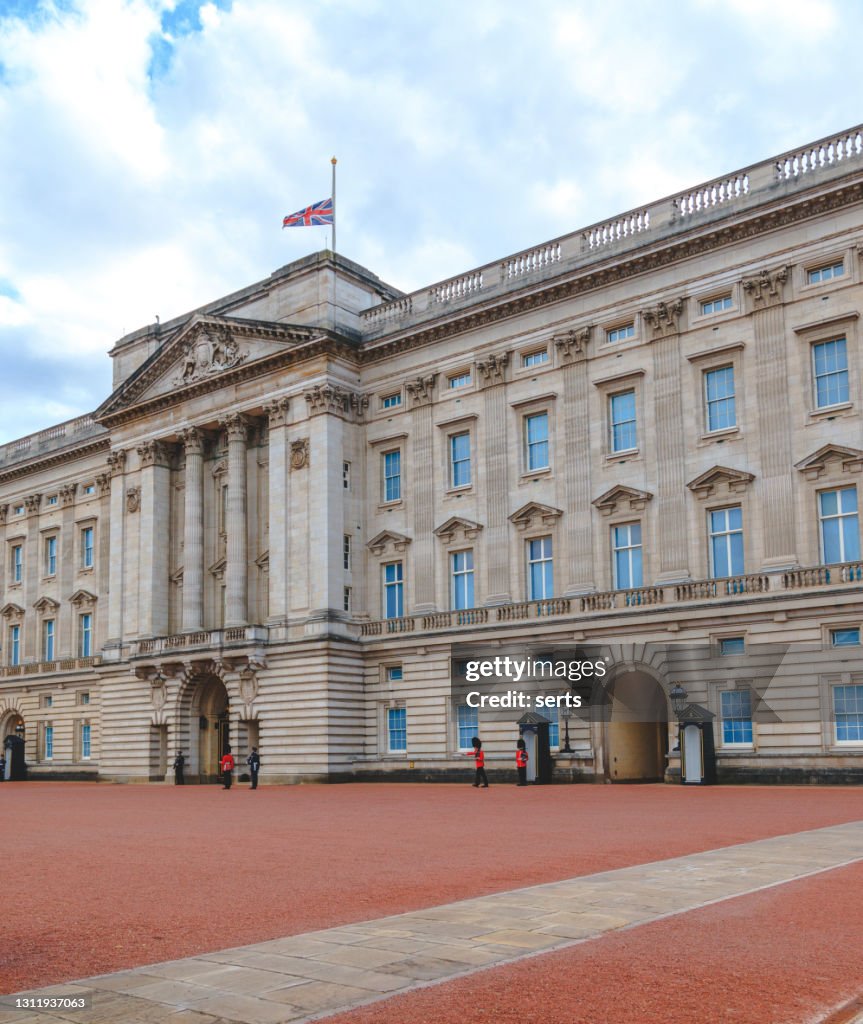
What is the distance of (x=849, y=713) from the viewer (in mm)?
37938

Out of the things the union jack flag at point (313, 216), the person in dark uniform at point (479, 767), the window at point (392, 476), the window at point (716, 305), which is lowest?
the person in dark uniform at point (479, 767)

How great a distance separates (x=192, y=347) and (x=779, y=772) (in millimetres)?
37037

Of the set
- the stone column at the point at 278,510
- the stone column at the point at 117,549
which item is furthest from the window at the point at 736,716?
the stone column at the point at 117,549

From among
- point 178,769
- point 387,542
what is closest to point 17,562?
point 178,769

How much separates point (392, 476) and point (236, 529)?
862 centimetres

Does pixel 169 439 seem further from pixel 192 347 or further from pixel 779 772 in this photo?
pixel 779 772

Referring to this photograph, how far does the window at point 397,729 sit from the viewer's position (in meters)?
51.2

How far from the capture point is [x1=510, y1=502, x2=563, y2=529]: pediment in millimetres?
47312

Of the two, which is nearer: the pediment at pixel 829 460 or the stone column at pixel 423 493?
the pediment at pixel 829 460

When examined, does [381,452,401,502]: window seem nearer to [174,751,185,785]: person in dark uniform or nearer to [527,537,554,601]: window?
[527,537,554,601]: window

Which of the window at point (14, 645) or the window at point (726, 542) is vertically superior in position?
the window at point (726, 542)

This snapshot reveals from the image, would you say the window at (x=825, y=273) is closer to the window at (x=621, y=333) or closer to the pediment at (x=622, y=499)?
the window at (x=621, y=333)

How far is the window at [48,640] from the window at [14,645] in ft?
9.36

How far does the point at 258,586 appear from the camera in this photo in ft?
186
